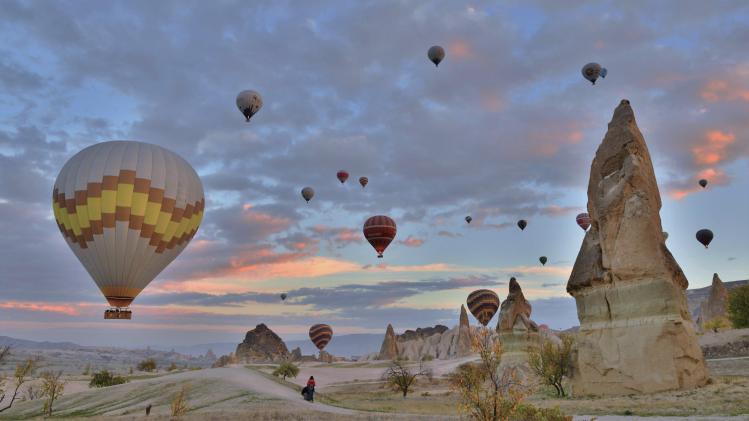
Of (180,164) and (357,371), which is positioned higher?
(180,164)

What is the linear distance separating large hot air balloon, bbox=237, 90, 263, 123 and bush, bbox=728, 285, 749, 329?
51.3 metres

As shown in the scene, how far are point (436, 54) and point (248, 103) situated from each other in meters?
24.2

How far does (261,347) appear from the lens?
131625mm

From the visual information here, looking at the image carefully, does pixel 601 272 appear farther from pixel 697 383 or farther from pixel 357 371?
pixel 357 371

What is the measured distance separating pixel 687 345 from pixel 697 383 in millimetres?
1830

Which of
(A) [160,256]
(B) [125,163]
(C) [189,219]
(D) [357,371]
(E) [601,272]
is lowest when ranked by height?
→ (D) [357,371]

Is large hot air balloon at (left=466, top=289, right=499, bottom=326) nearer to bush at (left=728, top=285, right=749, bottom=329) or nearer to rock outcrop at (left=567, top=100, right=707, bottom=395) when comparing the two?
bush at (left=728, top=285, right=749, bottom=329)

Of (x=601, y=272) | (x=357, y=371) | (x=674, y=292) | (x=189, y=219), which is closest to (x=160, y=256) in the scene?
(x=189, y=219)

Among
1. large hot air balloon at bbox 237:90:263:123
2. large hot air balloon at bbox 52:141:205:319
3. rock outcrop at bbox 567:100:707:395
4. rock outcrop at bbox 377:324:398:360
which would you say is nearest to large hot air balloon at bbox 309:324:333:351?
rock outcrop at bbox 377:324:398:360

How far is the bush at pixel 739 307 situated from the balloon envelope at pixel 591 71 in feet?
87.0

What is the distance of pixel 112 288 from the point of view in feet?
117

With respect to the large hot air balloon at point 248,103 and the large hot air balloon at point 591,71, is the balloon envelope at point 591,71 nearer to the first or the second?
the large hot air balloon at point 591,71

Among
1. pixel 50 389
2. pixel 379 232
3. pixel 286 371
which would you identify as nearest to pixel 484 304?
pixel 379 232

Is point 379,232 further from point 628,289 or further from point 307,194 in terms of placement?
point 628,289
